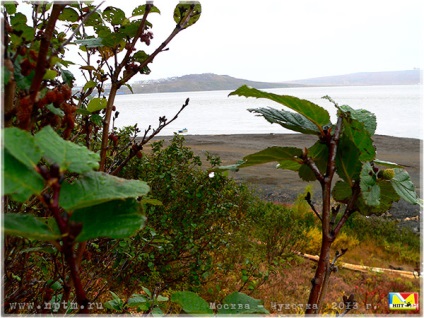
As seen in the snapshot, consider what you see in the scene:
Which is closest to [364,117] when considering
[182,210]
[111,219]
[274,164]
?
[111,219]

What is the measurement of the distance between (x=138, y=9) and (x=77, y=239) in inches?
30.5

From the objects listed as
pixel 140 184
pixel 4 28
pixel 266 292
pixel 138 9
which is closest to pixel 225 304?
pixel 140 184

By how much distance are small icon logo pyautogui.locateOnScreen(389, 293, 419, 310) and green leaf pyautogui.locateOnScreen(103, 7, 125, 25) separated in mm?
3071

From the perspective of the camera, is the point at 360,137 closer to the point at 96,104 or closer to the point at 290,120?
the point at 290,120

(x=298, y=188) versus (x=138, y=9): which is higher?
(x=138, y=9)

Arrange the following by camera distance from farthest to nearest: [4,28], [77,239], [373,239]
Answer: [373,239] < [4,28] < [77,239]

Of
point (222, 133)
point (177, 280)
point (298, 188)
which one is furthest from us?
point (222, 133)

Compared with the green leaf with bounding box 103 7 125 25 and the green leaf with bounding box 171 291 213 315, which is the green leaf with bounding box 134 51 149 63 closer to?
the green leaf with bounding box 103 7 125 25

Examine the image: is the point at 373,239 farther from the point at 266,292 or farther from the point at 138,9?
the point at 138,9

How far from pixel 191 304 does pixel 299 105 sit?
1.19ft

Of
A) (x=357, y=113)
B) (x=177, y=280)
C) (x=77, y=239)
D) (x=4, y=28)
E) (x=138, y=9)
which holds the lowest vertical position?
(x=177, y=280)

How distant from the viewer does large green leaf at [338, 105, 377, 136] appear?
706mm

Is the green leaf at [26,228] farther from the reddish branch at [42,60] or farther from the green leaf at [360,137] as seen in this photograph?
the green leaf at [360,137]

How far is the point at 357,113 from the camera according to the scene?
73 cm
